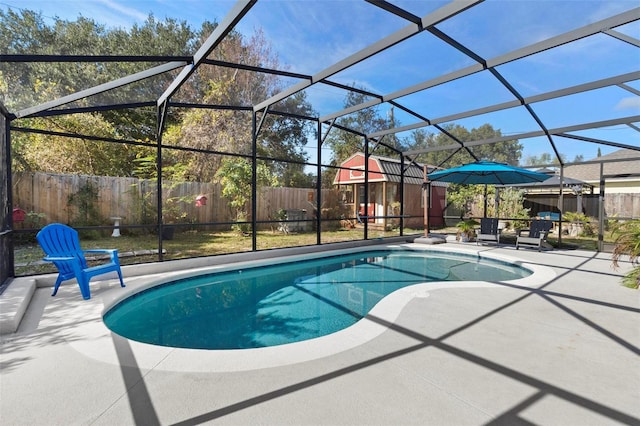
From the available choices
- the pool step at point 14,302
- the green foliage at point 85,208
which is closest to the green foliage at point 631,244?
the pool step at point 14,302

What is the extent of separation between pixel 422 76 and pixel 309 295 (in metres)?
4.89

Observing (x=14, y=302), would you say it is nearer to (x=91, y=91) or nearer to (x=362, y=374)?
(x=91, y=91)

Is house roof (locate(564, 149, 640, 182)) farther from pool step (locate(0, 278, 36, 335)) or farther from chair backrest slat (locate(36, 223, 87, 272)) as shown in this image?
pool step (locate(0, 278, 36, 335))

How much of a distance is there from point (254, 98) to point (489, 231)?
11094 mm

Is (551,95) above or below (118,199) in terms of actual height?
above

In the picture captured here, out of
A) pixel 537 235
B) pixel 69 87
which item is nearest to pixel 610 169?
pixel 537 235

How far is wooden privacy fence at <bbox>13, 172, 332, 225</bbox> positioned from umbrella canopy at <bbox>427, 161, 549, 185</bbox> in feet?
22.5

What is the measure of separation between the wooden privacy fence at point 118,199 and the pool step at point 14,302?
466 centimetres

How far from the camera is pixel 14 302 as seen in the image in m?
3.56

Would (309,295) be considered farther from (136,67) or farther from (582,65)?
(136,67)

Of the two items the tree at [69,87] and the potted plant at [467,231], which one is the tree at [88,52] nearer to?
the tree at [69,87]

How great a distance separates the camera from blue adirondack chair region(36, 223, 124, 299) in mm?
4125

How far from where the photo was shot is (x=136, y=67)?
35.4 feet

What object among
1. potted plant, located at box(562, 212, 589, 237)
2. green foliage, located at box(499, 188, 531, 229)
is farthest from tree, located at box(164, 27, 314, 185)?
potted plant, located at box(562, 212, 589, 237)
